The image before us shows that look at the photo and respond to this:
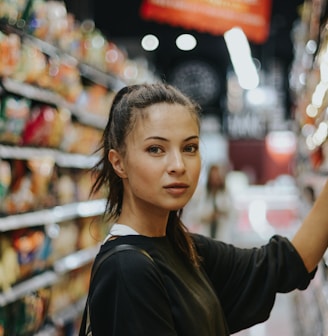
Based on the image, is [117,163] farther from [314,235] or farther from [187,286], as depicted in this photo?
[314,235]

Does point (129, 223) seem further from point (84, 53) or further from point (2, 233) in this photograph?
point (84, 53)

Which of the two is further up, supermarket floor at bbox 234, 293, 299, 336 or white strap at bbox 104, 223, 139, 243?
white strap at bbox 104, 223, 139, 243

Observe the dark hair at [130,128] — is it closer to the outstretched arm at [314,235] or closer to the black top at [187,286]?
the black top at [187,286]

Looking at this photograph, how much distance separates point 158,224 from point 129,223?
0.25 feet

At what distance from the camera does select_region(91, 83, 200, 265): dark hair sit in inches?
68.1

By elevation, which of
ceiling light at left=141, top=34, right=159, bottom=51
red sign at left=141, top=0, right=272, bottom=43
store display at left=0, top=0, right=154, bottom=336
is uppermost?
ceiling light at left=141, top=34, right=159, bottom=51

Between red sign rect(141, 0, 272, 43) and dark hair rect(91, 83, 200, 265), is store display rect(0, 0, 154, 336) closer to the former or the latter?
red sign rect(141, 0, 272, 43)

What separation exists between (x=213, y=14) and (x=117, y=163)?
406 cm

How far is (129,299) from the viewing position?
152 centimetres

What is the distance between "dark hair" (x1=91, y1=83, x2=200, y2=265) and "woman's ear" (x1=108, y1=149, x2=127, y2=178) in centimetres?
2

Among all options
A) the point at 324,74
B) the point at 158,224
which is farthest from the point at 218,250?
the point at 324,74

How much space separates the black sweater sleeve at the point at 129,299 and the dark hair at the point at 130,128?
0.90ft

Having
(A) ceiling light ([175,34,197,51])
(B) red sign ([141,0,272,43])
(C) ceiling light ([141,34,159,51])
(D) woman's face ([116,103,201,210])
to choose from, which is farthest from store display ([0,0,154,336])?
(A) ceiling light ([175,34,197,51])

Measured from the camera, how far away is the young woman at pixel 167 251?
5.08ft
